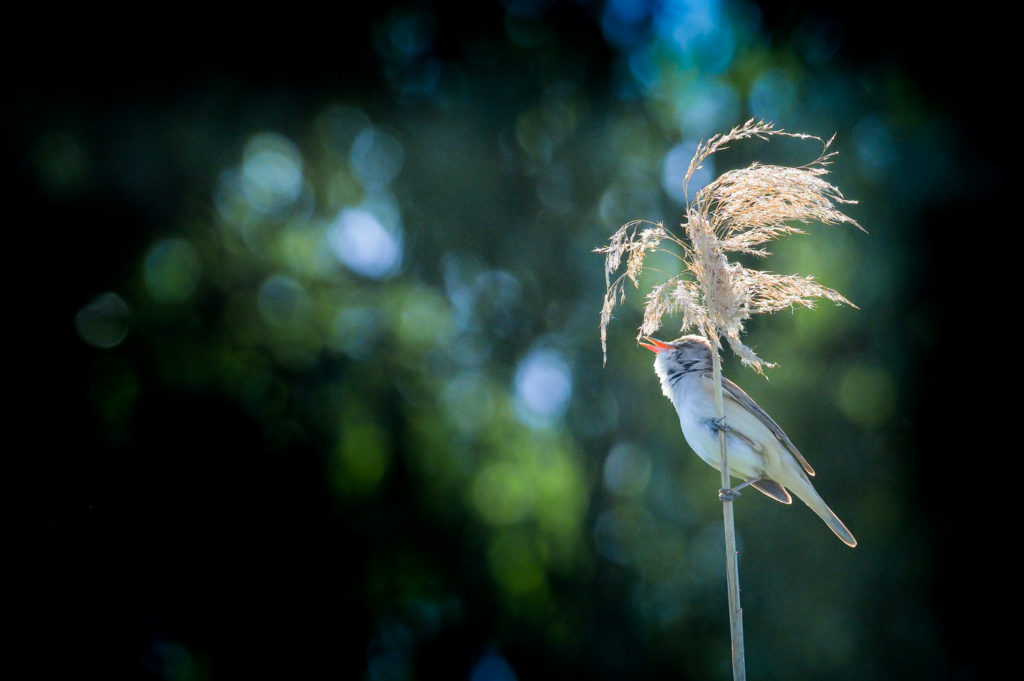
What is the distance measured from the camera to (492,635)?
780 cm

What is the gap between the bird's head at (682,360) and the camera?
4273 mm

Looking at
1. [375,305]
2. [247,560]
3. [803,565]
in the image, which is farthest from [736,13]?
[247,560]

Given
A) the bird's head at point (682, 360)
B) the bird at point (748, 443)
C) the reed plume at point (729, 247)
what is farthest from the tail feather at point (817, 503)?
the reed plume at point (729, 247)

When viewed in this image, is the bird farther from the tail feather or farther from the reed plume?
the reed plume

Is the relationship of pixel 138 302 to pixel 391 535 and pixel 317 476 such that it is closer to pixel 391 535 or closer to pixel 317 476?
pixel 317 476

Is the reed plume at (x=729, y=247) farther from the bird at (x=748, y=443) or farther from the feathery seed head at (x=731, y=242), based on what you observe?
the bird at (x=748, y=443)

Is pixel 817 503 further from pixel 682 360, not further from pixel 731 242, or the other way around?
pixel 731 242

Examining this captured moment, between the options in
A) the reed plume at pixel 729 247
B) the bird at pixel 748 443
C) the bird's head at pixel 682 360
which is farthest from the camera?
the bird's head at pixel 682 360

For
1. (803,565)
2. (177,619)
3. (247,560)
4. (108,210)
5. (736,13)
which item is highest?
(736,13)

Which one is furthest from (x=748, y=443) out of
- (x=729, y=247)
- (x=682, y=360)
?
(x=729, y=247)

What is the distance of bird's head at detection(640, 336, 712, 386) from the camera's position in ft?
14.0

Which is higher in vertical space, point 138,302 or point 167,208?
point 167,208

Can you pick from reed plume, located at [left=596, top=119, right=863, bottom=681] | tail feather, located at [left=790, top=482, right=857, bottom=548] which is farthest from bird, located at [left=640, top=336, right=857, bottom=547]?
reed plume, located at [left=596, top=119, right=863, bottom=681]

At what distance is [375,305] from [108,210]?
2580 millimetres
